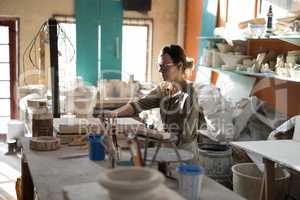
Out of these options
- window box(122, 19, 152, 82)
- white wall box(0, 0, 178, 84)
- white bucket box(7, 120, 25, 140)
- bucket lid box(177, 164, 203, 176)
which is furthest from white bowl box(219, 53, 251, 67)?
white bucket box(7, 120, 25, 140)

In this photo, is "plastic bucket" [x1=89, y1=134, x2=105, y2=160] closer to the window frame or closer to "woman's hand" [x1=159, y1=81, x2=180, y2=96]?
"woman's hand" [x1=159, y1=81, x2=180, y2=96]

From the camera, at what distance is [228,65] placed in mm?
4320

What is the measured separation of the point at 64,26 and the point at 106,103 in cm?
139

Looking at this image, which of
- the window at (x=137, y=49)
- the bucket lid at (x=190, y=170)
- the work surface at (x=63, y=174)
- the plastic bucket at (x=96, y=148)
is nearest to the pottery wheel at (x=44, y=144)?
the work surface at (x=63, y=174)

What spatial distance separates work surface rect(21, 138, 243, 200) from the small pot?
38 centimetres

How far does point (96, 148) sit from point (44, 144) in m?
0.41

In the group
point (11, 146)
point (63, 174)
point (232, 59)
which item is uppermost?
point (232, 59)

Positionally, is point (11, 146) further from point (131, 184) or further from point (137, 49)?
point (131, 184)

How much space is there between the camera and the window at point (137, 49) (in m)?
5.91

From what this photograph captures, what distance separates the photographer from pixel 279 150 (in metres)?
2.60

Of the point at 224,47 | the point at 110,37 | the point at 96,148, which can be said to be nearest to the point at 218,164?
the point at 224,47

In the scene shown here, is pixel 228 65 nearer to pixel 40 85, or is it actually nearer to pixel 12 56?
pixel 40 85

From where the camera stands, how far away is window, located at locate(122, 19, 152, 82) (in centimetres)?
591

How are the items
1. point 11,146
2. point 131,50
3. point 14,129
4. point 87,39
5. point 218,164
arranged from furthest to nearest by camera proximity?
1. point 131,50
2. point 87,39
3. point 14,129
4. point 11,146
5. point 218,164
